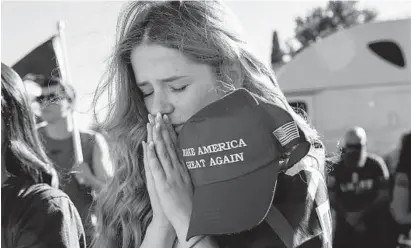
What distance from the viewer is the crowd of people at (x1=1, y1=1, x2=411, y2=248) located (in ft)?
3.77

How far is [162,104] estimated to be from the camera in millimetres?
1286

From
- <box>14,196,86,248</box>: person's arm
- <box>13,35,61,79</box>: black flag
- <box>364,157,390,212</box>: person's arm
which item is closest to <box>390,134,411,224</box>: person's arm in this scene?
<box>364,157,390,212</box>: person's arm

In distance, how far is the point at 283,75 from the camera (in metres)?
6.38

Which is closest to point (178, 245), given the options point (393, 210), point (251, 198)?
point (251, 198)

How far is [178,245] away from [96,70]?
58cm

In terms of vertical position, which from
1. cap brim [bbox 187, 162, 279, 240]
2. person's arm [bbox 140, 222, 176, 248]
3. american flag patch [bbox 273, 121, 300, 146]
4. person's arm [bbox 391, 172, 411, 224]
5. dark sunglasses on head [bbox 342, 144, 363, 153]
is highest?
american flag patch [bbox 273, 121, 300, 146]

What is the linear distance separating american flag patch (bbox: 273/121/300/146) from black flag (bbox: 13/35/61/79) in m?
2.17

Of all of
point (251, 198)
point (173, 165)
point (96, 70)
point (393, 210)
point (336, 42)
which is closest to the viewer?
point (251, 198)

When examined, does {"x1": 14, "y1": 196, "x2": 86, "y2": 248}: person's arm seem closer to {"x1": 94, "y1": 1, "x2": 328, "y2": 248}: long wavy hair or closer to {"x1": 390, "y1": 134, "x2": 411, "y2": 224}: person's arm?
{"x1": 94, "y1": 1, "x2": 328, "y2": 248}: long wavy hair

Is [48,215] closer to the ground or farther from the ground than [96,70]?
closer to the ground

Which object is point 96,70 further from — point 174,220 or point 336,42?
point 336,42

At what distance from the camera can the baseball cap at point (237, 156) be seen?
112 cm

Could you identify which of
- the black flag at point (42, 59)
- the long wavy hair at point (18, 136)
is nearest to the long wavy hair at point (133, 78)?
the long wavy hair at point (18, 136)

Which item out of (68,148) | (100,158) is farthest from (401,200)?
(68,148)
